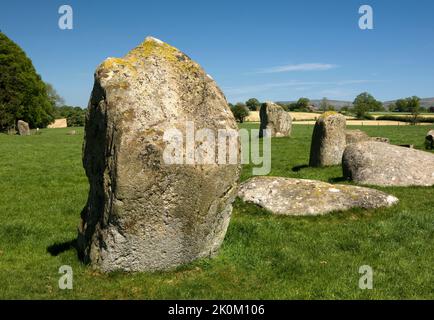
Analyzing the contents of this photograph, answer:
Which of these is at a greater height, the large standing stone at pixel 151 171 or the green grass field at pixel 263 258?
the large standing stone at pixel 151 171

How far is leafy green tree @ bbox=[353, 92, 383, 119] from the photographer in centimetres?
9678

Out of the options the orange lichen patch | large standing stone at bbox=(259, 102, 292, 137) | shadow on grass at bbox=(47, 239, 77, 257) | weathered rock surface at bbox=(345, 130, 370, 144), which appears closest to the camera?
the orange lichen patch

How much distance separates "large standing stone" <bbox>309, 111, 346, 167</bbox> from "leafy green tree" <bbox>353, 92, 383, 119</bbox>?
255 ft

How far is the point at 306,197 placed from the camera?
11.9 metres

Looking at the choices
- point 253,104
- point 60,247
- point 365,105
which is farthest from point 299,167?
point 253,104

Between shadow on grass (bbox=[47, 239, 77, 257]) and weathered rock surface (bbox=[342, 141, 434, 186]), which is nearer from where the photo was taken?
shadow on grass (bbox=[47, 239, 77, 257])

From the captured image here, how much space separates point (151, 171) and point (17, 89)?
184 ft

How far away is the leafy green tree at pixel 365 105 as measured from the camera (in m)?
96.8

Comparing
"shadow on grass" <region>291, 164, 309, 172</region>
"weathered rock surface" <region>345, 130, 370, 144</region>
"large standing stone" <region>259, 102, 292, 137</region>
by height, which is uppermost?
"large standing stone" <region>259, 102, 292, 137</region>

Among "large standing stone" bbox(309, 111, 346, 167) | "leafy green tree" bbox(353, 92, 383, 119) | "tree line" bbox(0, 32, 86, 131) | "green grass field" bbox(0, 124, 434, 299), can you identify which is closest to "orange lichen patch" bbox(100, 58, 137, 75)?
"green grass field" bbox(0, 124, 434, 299)

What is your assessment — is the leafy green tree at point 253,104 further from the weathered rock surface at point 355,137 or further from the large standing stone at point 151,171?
the large standing stone at point 151,171

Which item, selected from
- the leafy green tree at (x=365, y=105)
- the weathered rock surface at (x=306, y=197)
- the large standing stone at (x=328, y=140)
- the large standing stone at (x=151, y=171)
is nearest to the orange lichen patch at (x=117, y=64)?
the large standing stone at (x=151, y=171)

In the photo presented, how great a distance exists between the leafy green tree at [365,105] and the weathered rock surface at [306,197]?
86812mm

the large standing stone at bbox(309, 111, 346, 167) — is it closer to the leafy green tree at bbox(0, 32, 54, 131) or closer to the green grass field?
the green grass field
